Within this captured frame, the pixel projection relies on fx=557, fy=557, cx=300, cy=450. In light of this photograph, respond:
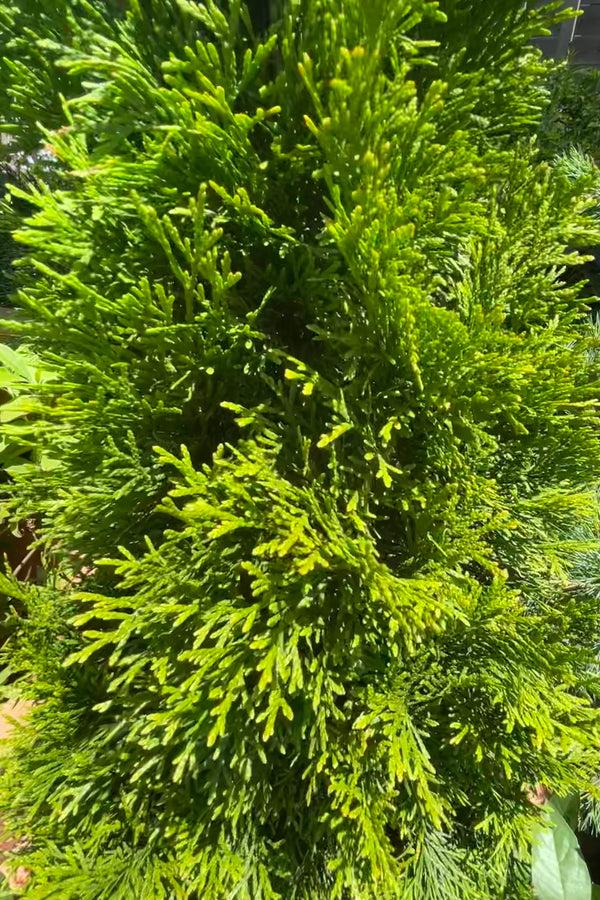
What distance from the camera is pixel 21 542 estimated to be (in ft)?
5.94

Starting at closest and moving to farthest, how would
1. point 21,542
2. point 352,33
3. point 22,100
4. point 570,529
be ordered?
point 352,33, point 22,100, point 570,529, point 21,542

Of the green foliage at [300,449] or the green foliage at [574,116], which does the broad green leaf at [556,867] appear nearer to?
the green foliage at [300,449]

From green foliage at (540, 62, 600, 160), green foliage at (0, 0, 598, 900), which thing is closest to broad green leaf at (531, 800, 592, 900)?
green foliage at (0, 0, 598, 900)

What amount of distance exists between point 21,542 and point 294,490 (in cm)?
130

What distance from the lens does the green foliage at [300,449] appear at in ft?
2.74

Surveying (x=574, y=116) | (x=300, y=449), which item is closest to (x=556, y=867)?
(x=300, y=449)

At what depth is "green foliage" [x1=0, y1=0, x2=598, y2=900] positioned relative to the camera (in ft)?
2.74

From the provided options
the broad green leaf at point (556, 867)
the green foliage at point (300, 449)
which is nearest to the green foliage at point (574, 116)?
the green foliage at point (300, 449)

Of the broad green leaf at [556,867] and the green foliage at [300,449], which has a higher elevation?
the green foliage at [300,449]

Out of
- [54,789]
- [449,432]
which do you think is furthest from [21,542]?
[449,432]

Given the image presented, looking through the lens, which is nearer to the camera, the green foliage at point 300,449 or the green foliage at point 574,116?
the green foliage at point 300,449

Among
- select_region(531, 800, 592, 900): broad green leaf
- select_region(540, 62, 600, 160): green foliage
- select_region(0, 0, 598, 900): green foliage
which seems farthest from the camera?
select_region(540, 62, 600, 160): green foliage

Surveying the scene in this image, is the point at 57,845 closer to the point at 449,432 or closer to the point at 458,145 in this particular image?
the point at 449,432

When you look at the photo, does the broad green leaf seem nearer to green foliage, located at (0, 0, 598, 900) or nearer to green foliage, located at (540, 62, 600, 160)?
green foliage, located at (0, 0, 598, 900)
